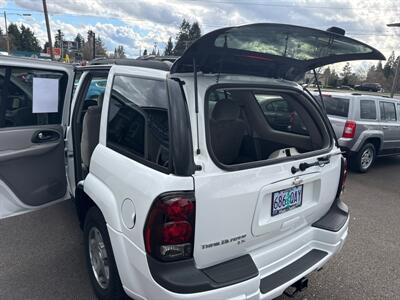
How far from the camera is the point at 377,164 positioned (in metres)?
8.18

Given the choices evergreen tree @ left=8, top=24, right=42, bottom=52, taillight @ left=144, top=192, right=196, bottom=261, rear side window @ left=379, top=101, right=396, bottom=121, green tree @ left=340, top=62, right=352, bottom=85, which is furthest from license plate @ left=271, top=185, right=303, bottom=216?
evergreen tree @ left=8, top=24, right=42, bottom=52

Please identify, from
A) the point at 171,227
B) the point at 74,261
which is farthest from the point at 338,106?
the point at 171,227

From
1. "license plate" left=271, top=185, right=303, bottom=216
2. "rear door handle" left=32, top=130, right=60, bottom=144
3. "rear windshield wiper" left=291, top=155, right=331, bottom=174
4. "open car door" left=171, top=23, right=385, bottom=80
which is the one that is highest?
"open car door" left=171, top=23, right=385, bottom=80

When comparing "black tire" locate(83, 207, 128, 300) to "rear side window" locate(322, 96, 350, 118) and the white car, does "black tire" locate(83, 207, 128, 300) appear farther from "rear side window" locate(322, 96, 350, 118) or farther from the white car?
"rear side window" locate(322, 96, 350, 118)

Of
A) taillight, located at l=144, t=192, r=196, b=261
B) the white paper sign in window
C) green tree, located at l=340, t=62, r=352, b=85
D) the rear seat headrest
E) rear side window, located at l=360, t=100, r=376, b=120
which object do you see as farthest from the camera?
green tree, located at l=340, t=62, r=352, b=85

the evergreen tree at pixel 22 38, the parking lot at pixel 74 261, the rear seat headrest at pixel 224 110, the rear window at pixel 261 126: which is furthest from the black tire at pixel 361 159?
the evergreen tree at pixel 22 38

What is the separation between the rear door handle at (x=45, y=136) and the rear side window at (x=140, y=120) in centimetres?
104

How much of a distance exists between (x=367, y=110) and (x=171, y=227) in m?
6.43

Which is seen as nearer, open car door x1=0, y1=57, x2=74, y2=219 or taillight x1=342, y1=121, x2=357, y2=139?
open car door x1=0, y1=57, x2=74, y2=219

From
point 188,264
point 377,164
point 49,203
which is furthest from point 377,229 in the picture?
point 377,164

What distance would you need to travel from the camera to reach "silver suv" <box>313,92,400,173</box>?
6.77m

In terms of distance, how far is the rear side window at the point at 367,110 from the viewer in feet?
22.5

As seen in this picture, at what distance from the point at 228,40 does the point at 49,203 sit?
248 centimetres

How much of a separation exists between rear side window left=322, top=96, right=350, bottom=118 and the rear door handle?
5682mm
